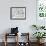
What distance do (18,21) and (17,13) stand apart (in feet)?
1.04

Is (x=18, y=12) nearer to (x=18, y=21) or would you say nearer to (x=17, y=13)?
(x=17, y=13)

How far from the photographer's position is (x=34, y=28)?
19.6ft

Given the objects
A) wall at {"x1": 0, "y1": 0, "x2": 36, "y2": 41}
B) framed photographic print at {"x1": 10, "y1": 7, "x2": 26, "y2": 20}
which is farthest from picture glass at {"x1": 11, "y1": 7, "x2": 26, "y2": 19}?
wall at {"x1": 0, "y1": 0, "x2": 36, "y2": 41}

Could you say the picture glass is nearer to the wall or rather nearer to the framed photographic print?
the framed photographic print

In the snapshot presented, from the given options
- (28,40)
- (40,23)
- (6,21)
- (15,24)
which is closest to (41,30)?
(40,23)

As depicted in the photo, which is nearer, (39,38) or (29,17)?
(39,38)

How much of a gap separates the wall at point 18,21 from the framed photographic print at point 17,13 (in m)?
0.12

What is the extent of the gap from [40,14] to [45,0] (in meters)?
0.58

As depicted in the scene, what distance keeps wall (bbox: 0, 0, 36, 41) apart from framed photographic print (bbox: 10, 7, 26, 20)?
0.12m

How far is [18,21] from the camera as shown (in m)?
5.95

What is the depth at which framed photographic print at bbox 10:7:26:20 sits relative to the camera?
19.3 feet

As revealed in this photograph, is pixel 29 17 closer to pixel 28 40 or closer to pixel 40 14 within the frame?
pixel 40 14

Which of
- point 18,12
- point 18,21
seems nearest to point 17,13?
point 18,12

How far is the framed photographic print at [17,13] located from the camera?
589 centimetres
